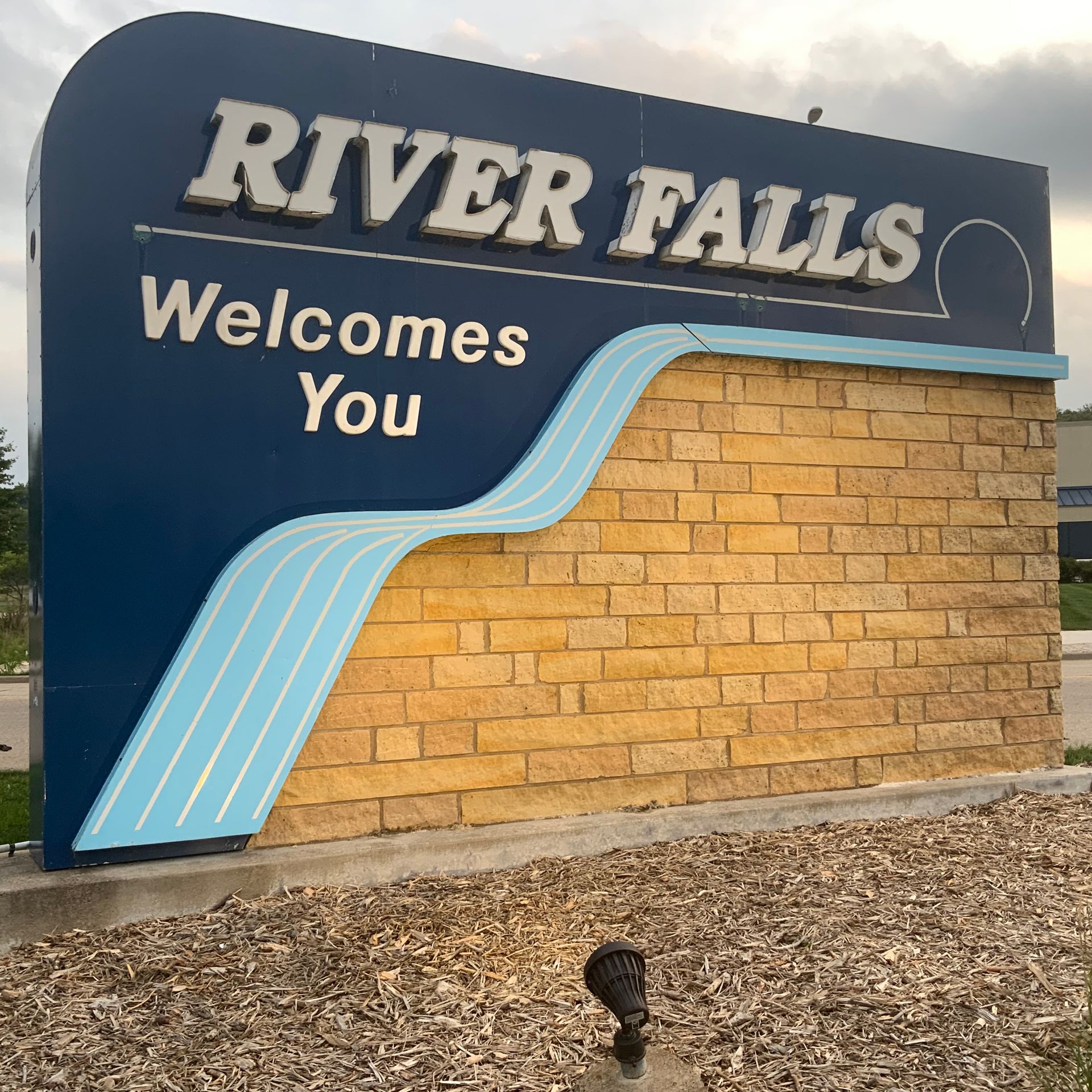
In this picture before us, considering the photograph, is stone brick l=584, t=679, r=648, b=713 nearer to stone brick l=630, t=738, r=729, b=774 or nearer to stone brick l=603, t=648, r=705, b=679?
stone brick l=603, t=648, r=705, b=679

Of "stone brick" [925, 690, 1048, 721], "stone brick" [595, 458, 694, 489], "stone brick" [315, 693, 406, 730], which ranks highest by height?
"stone brick" [595, 458, 694, 489]

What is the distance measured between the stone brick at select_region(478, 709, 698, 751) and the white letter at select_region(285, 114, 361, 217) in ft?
9.04

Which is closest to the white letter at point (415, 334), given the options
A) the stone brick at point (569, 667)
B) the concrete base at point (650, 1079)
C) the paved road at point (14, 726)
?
the stone brick at point (569, 667)

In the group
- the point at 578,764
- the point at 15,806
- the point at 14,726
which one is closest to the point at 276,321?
the point at 578,764

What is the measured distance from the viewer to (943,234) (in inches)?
289

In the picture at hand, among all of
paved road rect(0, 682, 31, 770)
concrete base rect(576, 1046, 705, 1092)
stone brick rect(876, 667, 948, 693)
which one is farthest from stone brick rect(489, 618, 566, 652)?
paved road rect(0, 682, 31, 770)

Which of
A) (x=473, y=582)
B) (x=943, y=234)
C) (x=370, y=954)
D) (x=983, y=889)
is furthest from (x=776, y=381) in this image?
(x=370, y=954)

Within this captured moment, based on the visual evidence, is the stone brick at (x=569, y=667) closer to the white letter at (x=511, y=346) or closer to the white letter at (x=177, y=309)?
the white letter at (x=511, y=346)

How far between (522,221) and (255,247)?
141cm

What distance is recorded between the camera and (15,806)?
7.67 m

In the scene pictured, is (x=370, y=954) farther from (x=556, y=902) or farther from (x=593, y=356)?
(x=593, y=356)

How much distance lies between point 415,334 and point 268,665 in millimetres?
1844

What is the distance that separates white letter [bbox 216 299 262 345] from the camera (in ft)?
17.6

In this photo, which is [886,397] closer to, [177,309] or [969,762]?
[969,762]
